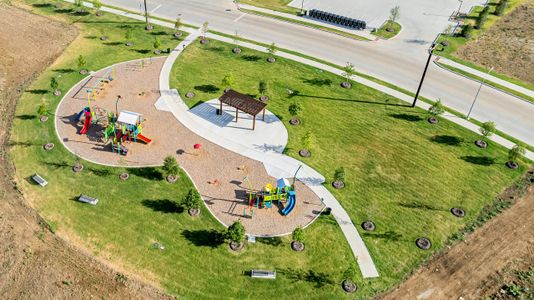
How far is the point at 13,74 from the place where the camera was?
50.9 m

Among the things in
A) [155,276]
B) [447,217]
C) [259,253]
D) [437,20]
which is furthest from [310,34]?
[155,276]

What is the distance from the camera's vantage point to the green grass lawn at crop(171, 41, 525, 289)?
35375 millimetres

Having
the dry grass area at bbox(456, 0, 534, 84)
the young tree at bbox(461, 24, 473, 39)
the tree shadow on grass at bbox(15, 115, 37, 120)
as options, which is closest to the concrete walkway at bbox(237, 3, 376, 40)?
the dry grass area at bbox(456, 0, 534, 84)

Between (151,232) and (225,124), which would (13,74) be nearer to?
(225,124)

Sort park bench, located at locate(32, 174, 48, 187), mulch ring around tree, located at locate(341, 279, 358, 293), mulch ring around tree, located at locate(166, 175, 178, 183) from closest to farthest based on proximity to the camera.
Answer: mulch ring around tree, located at locate(341, 279, 358, 293)
park bench, located at locate(32, 174, 48, 187)
mulch ring around tree, located at locate(166, 175, 178, 183)

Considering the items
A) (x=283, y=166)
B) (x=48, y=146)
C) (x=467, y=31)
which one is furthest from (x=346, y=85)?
(x=48, y=146)

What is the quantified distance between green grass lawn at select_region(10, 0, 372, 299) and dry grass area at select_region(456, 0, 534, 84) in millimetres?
40888

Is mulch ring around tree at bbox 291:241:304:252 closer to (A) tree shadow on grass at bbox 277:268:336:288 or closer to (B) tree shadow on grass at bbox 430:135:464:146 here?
(A) tree shadow on grass at bbox 277:268:336:288

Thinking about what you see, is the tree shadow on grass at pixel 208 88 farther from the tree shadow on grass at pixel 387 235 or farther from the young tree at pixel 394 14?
the young tree at pixel 394 14

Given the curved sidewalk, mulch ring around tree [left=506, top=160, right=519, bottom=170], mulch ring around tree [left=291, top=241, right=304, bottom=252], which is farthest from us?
mulch ring around tree [left=506, top=160, right=519, bottom=170]

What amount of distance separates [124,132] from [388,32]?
4564 centimetres

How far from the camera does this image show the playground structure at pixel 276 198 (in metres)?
35.6

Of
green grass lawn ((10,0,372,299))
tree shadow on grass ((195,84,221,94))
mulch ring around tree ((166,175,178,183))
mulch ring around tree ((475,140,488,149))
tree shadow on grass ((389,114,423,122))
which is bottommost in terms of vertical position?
green grass lawn ((10,0,372,299))

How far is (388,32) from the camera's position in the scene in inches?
2522
